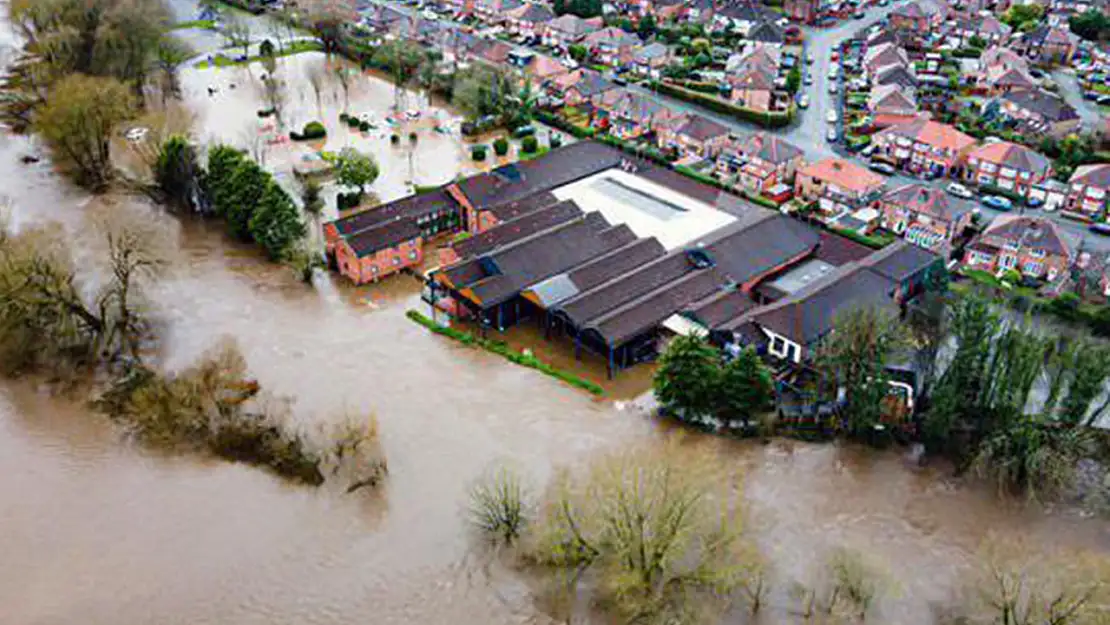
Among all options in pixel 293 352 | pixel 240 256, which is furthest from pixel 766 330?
pixel 240 256

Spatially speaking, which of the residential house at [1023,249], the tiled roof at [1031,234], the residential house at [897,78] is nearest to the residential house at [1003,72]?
the residential house at [897,78]

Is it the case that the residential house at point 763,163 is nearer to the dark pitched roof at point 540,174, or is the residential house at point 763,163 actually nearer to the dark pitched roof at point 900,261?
the dark pitched roof at point 540,174

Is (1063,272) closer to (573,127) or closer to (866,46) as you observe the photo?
(573,127)

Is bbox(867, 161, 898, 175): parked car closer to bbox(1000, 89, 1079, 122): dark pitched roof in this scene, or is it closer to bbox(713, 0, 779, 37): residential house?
bbox(1000, 89, 1079, 122): dark pitched roof

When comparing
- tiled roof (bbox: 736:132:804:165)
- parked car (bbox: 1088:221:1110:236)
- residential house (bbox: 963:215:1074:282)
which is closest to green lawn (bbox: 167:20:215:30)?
tiled roof (bbox: 736:132:804:165)

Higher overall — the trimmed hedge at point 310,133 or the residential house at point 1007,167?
the residential house at point 1007,167

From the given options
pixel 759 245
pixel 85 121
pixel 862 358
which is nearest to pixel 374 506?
pixel 862 358
